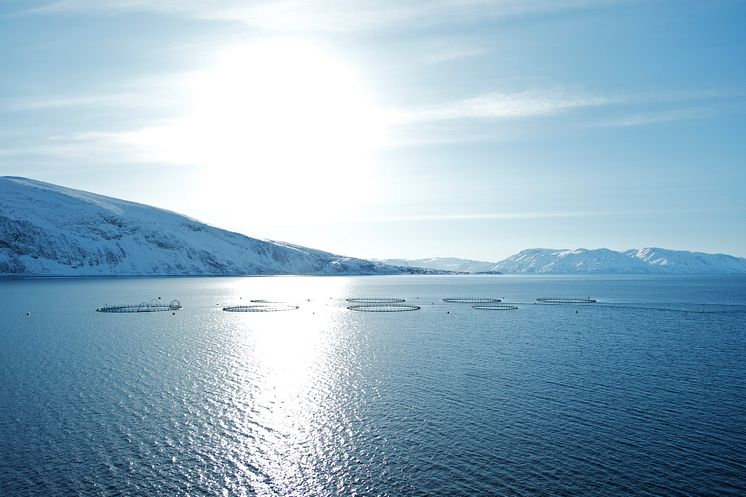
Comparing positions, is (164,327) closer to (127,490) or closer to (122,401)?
(122,401)

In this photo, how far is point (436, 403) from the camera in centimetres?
5903

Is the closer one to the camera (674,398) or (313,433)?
(313,433)

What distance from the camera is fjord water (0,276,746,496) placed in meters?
39.3

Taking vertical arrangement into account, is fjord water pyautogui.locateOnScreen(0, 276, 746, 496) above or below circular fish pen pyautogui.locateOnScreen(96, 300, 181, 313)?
below

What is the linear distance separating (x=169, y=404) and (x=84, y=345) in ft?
174

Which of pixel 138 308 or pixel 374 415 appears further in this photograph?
pixel 138 308

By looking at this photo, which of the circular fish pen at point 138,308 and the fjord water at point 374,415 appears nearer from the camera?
the fjord water at point 374,415

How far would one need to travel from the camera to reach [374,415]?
55.3 m

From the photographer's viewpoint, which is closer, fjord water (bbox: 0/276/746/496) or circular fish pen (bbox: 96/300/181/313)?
fjord water (bbox: 0/276/746/496)

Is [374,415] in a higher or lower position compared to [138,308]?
lower

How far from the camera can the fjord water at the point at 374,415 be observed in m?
39.3

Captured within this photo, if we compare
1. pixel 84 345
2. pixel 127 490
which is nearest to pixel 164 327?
pixel 84 345

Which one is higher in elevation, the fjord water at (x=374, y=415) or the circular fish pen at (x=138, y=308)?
the circular fish pen at (x=138, y=308)

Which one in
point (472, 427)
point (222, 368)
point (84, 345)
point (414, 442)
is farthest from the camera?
point (84, 345)
